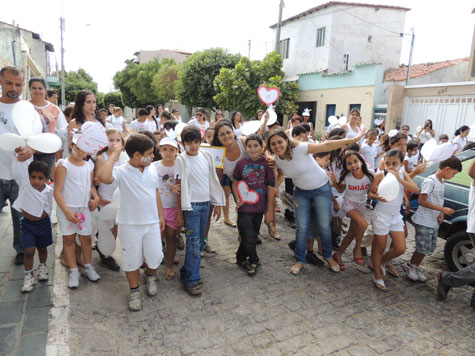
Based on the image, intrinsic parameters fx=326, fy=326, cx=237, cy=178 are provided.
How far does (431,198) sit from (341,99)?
1411 cm

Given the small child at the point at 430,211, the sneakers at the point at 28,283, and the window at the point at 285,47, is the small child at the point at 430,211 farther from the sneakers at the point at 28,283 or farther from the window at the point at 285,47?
the window at the point at 285,47

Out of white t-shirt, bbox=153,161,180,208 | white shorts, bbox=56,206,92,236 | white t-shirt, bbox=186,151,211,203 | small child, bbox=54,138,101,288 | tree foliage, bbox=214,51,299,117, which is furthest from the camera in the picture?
tree foliage, bbox=214,51,299,117

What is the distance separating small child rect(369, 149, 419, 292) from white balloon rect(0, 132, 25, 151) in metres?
3.54

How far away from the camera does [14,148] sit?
9.62ft

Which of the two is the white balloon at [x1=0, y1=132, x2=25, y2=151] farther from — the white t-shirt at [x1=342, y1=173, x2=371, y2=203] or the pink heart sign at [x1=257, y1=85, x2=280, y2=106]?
the white t-shirt at [x1=342, y1=173, x2=371, y2=203]

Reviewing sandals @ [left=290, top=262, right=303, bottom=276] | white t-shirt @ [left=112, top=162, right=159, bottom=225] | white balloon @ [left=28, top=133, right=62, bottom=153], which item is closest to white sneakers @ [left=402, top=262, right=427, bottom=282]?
sandals @ [left=290, top=262, right=303, bottom=276]

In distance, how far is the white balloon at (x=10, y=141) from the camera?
2844 millimetres

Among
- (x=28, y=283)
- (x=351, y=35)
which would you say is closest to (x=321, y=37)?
(x=351, y=35)

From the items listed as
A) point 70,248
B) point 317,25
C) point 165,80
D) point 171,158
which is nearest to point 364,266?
point 171,158

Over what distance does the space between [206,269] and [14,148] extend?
7.55ft

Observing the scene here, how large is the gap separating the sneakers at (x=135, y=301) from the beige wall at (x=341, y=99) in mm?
14114

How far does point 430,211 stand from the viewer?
11.8 feet

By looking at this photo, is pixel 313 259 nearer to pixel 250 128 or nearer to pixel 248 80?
pixel 250 128

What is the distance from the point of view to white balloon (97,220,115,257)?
3335 mm
